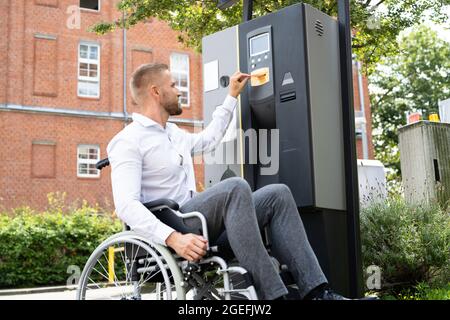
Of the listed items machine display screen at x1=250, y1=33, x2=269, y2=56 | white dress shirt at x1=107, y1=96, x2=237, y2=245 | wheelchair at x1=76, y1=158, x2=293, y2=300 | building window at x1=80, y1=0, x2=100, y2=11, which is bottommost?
wheelchair at x1=76, y1=158, x2=293, y2=300

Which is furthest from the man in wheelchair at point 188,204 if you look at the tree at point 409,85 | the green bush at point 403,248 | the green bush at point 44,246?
the tree at point 409,85

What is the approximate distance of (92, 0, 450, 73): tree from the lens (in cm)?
756

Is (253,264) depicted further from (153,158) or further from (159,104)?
(159,104)

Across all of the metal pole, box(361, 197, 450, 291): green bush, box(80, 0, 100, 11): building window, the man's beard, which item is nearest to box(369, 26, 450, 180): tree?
box(80, 0, 100, 11): building window

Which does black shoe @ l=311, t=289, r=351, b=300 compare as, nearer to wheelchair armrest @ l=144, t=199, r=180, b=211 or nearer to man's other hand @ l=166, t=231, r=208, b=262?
man's other hand @ l=166, t=231, r=208, b=262

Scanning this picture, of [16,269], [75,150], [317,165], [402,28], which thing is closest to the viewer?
[317,165]

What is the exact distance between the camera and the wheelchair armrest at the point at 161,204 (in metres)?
2.60

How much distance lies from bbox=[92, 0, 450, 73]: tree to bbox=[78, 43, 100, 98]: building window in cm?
Answer: 947

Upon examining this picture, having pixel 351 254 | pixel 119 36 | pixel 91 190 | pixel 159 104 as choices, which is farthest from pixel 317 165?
pixel 119 36

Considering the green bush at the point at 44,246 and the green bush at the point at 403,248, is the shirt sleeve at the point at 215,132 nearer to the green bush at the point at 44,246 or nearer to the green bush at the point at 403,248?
the green bush at the point at 403,248

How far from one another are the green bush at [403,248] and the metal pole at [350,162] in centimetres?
104

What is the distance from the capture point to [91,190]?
17234 mm

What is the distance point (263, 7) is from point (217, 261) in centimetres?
536

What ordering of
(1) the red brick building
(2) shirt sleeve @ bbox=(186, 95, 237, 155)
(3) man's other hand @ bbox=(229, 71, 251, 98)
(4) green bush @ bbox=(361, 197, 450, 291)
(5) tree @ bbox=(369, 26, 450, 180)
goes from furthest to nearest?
(5) tree @ bbox=(369, 26, 450, 180) → (1) the red brick building → (4) green bush @ bbox=(361, 197, 450, 291) → (3) man's other hand @ bbox=(229, 71, 251, 98) → (2) shirt sleeve @ bbox=(186, 95, 237, 155)
